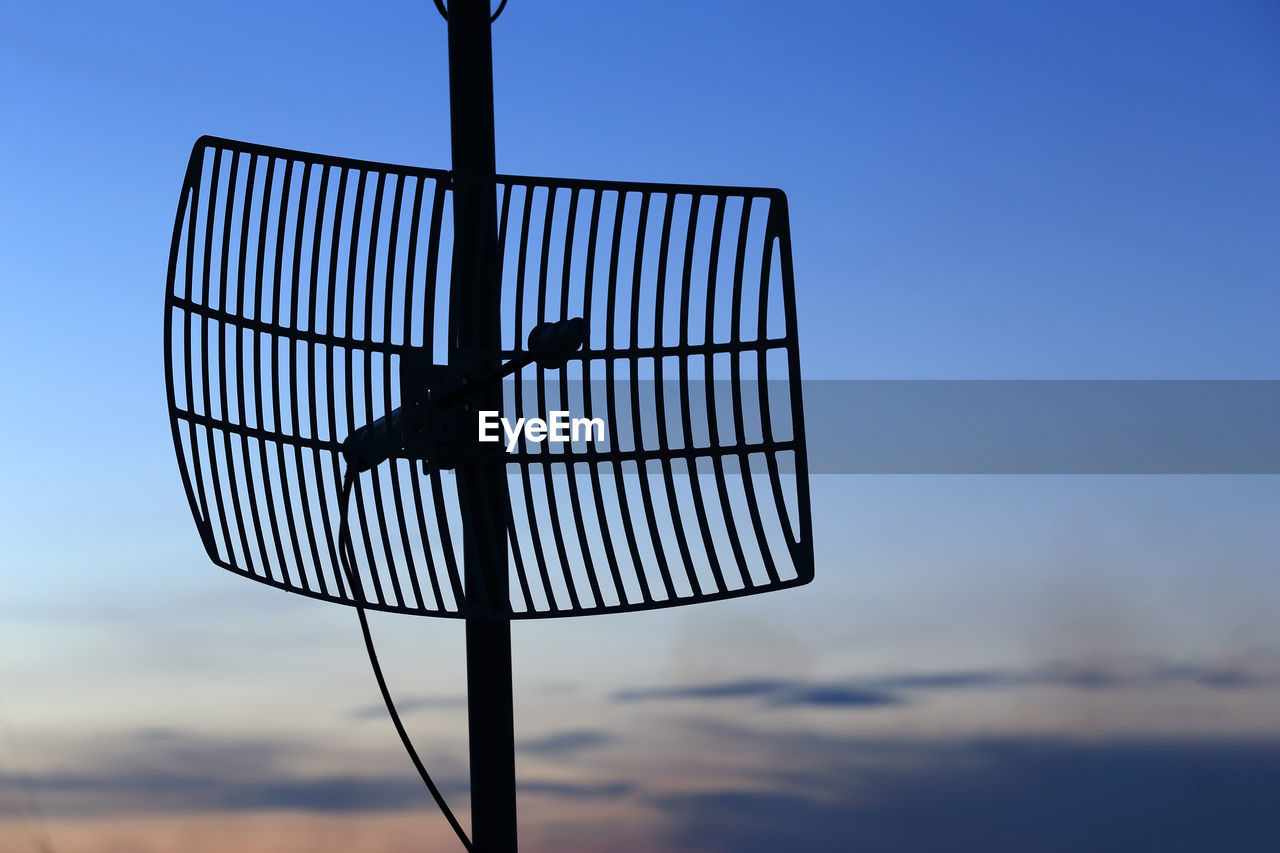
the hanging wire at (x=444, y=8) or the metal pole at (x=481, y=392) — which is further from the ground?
the hanging wire at (x=444, y=8)

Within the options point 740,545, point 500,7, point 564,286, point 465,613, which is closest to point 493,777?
point 465,613

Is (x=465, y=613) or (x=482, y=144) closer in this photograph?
(x=465, y=613)

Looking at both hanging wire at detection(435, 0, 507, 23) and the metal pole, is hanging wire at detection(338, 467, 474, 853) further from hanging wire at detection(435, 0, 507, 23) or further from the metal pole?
hanging wire at detection(435, 0, 507, 23)

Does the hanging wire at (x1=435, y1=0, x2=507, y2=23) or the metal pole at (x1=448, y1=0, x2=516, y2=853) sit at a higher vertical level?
the hanging wire at (x1=435, y1=0, x2=507, y2=23)

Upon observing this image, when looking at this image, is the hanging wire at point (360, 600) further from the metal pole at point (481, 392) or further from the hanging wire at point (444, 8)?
the hanging wire at point (444, 8)

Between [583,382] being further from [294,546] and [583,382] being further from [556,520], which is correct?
[294,546]

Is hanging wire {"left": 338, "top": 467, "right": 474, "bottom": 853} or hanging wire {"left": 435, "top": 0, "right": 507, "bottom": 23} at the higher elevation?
hanging wire {"left": 435, "top": 0, "right": 507, "bottom": 23}

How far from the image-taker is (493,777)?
3131 mm

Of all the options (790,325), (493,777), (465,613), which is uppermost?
(790,325)

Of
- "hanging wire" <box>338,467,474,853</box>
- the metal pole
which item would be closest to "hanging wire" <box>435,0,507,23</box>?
the metal pole

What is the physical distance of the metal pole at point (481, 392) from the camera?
283 cm

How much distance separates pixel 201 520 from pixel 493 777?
86 centimetres

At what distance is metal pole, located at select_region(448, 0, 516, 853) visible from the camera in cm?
283

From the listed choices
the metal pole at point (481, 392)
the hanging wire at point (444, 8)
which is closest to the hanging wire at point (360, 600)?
the metal pole at point (481, 392)
